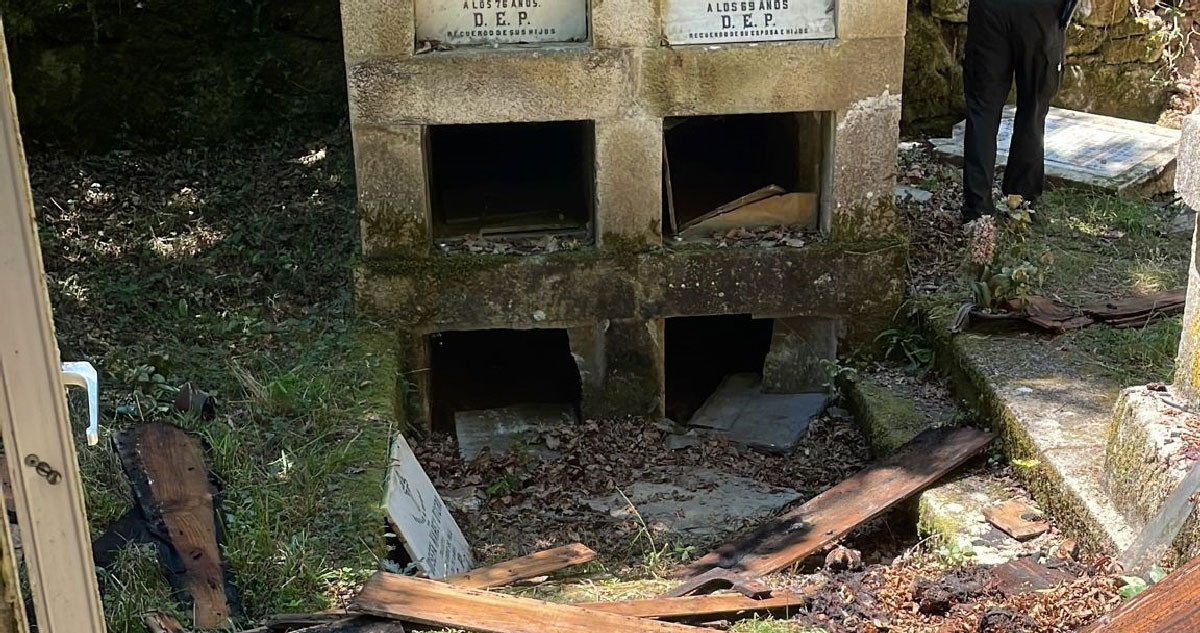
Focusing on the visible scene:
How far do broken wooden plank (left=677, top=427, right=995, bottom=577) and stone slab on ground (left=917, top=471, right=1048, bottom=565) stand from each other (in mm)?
70

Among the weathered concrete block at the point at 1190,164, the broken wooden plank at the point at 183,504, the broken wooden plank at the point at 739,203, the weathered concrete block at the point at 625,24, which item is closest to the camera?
the weathered concrete block at the point at 1190,164

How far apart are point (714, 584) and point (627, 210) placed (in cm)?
194

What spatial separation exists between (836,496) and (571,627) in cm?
147

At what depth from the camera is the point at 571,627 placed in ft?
11.0

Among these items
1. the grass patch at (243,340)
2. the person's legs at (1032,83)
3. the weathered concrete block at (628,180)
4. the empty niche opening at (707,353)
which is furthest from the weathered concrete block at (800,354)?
the grass patch at (243,340)

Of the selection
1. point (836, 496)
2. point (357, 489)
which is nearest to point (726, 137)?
point (836, 496)

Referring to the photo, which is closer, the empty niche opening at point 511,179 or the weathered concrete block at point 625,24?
the weathered concrete block at point 625,24

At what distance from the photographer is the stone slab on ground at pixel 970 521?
153 inches

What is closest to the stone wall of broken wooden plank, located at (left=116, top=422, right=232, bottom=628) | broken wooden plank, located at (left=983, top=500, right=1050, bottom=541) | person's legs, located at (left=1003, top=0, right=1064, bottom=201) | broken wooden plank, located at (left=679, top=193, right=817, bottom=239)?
person's legs, located at (left=1003, top=0, right=1064, bottom=201)

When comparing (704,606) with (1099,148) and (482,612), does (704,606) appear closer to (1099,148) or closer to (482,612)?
(482,612)

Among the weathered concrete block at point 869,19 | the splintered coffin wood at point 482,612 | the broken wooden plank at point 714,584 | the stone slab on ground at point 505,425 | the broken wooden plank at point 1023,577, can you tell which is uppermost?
the weathered concrete block at point 869,19

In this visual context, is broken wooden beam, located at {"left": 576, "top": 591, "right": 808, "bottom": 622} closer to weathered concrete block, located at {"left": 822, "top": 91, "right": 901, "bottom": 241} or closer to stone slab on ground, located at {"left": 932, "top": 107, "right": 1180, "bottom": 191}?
weathered concrete block, located at {"left": 822, "top": 91, "right": 901, "bottom": 241}

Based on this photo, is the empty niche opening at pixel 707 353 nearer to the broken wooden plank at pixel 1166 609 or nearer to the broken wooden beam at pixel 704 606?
the broken wooden beam at pixel 704 606

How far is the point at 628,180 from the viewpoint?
5.30 meters
